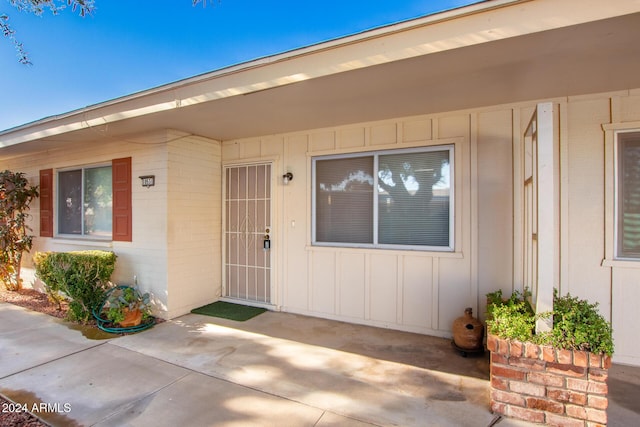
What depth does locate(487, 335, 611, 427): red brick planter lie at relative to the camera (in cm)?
200

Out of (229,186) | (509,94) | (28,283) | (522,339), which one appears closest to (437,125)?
(509,94)

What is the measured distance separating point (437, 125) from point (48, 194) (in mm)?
6603

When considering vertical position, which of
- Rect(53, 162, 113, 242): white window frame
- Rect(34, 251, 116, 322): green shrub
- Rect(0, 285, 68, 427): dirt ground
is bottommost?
Rect(0, 285, 68, 427): dirt ground

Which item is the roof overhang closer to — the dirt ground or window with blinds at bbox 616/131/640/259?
window with blinds at bbox 616/131/640/259

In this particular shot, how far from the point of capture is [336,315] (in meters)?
4.36

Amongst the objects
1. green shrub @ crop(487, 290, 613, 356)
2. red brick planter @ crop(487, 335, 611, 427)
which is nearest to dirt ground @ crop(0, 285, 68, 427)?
red brick planter @ crop(487, 335, 611, 427)

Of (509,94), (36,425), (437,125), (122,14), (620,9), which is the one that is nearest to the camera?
(620,9)

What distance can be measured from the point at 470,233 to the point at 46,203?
23.0ft

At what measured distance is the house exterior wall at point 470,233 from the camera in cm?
312

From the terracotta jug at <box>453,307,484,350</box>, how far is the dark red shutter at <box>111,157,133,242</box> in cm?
443

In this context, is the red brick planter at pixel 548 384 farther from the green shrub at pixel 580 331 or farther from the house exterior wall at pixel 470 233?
the house exterior wall at pixel 470 233

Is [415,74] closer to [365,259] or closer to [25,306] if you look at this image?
[365,259]

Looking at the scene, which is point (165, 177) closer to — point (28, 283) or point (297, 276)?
point (297, 276)

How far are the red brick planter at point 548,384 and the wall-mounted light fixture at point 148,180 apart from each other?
14.2 feet
